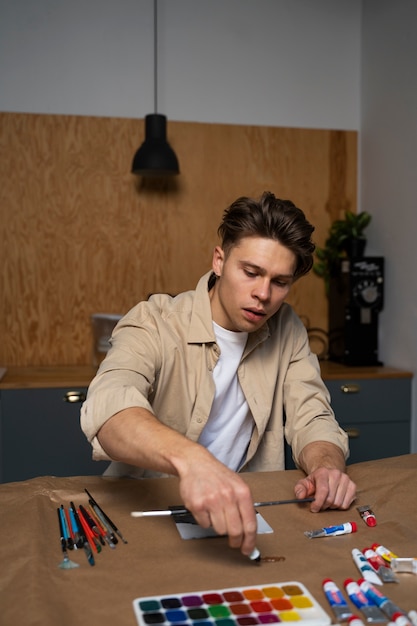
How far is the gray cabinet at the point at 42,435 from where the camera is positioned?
277cm

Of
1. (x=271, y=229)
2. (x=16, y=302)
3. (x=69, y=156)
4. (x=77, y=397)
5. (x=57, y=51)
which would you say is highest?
(x=57, y=51)

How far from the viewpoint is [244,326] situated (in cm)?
165

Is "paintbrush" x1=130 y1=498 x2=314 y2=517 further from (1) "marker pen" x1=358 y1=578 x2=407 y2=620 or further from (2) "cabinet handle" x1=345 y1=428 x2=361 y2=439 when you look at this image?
(2) "cabinet handle" x1=345 y1=428 x2=361 y2=439

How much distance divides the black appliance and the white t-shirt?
61.0 inches

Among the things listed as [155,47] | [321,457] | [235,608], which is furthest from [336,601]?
[155,47]

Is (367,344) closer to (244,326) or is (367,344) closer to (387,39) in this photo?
(387,39)

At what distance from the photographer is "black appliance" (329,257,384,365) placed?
3.25 m

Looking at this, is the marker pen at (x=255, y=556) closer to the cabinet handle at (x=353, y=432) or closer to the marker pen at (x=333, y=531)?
the marker pen at (x=333, y=531)

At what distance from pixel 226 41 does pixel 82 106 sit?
75 centimetres

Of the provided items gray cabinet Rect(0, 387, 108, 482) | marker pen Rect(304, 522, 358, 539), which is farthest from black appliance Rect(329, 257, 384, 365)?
marker pen Rect(304, 522, 358, 539)

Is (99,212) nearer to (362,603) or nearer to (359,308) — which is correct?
(359,308)

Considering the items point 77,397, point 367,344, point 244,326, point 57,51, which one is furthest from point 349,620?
point 57,51

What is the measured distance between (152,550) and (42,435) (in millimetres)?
1753

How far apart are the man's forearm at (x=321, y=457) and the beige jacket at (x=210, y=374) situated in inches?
1.0
